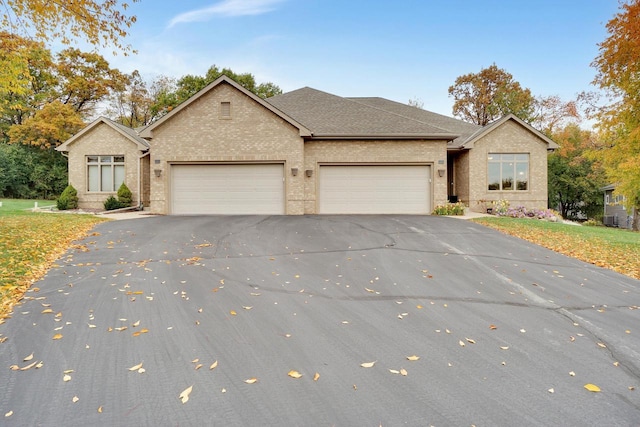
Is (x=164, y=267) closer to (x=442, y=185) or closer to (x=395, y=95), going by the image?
(x=442, y=185)

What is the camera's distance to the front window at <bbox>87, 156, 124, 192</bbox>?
17.8 meters

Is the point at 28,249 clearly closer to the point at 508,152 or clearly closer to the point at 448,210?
the point at 448,210

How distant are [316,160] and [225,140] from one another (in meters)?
3.99

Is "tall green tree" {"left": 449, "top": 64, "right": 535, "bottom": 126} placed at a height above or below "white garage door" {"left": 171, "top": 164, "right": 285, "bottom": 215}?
above

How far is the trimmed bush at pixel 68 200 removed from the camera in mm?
17017

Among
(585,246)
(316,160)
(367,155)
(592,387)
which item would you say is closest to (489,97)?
(367,155)

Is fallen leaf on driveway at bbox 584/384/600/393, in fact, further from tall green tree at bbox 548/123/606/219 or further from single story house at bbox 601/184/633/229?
single story house at bbox 601/184/633/229

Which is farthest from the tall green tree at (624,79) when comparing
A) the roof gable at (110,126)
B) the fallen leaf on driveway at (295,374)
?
the roof gable at (110,126)

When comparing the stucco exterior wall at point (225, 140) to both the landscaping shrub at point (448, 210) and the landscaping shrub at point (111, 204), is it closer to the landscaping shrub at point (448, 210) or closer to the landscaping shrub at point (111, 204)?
the landscaping shrub at point (111, 204)

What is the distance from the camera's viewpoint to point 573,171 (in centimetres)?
3092

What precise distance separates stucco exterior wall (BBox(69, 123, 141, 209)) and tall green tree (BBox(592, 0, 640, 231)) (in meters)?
21.1

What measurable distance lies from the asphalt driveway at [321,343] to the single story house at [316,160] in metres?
7.89

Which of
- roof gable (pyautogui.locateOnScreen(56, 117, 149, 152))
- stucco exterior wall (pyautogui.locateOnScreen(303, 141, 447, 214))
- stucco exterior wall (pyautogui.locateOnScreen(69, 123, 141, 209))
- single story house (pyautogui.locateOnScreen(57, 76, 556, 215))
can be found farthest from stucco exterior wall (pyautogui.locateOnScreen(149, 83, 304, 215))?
stucco exterior wall (pyautogui.locateOnScreen(69, 123, 141, 209))

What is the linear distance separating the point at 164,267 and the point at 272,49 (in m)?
20.1
